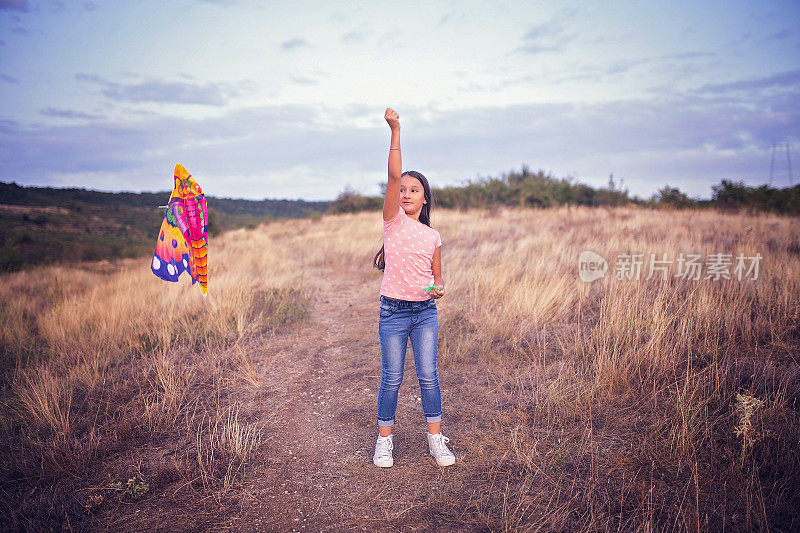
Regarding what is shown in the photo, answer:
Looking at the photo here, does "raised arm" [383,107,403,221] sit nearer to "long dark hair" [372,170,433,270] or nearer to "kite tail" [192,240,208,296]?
"long dark hair" [372,170,433,270]

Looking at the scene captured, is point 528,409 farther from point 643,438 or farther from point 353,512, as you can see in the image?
point 353,512

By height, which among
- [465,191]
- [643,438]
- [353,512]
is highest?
[465,191]

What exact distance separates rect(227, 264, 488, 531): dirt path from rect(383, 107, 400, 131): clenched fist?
7.14 feet

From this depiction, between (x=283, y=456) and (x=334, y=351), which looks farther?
(x=334, y=351)

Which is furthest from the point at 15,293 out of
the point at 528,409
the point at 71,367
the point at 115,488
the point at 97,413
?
the point at 528,409

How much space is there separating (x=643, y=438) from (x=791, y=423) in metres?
0.95

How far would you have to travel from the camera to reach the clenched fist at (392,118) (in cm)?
224

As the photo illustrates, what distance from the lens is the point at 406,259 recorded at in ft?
8.37

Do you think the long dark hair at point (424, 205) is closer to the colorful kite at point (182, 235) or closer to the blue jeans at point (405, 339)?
the blue jeans at point (405, 339)

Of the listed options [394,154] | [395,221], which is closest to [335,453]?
[395,221]

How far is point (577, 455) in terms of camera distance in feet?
8.71

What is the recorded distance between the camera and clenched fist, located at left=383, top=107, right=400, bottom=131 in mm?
2242

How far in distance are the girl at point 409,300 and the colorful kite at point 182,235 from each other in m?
2.39

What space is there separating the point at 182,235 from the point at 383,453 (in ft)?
9.95
